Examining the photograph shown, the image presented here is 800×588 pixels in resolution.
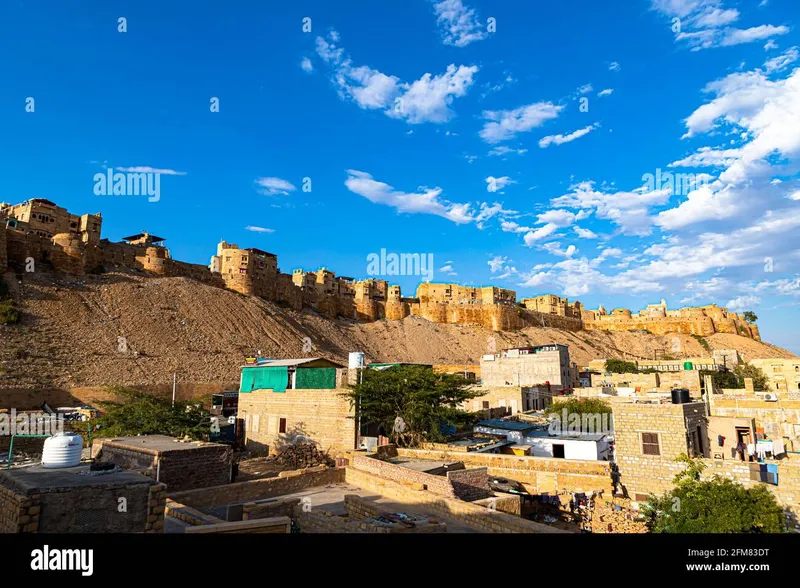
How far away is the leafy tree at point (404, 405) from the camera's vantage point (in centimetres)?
2088

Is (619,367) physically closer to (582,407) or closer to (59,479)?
(582,407)

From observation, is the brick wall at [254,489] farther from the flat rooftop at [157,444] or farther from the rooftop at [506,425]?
the rooftop at [506,425]

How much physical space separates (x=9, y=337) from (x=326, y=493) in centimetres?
3646

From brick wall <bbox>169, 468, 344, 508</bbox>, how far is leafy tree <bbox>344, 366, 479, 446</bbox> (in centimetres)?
500

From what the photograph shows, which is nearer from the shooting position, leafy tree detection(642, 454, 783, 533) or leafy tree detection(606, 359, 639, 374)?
leafy tree detection(642, 454, 783, 533)

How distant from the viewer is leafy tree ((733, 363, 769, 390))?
118 feet

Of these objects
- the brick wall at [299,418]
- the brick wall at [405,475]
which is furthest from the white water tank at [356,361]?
the brick wall at [405,475]

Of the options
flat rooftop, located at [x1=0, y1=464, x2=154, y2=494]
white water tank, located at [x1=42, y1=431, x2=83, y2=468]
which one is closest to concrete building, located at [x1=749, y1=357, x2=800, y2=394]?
flat rooftop, located at [x1=0, y1=464, x2=154, y2=494]

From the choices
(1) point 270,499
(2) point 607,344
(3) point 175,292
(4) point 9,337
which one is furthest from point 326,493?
(2) point 607,344

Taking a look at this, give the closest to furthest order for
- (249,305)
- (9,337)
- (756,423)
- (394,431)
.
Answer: (756,423)
(394,431)
(9,337)
(249,305)

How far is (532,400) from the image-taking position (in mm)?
34312
